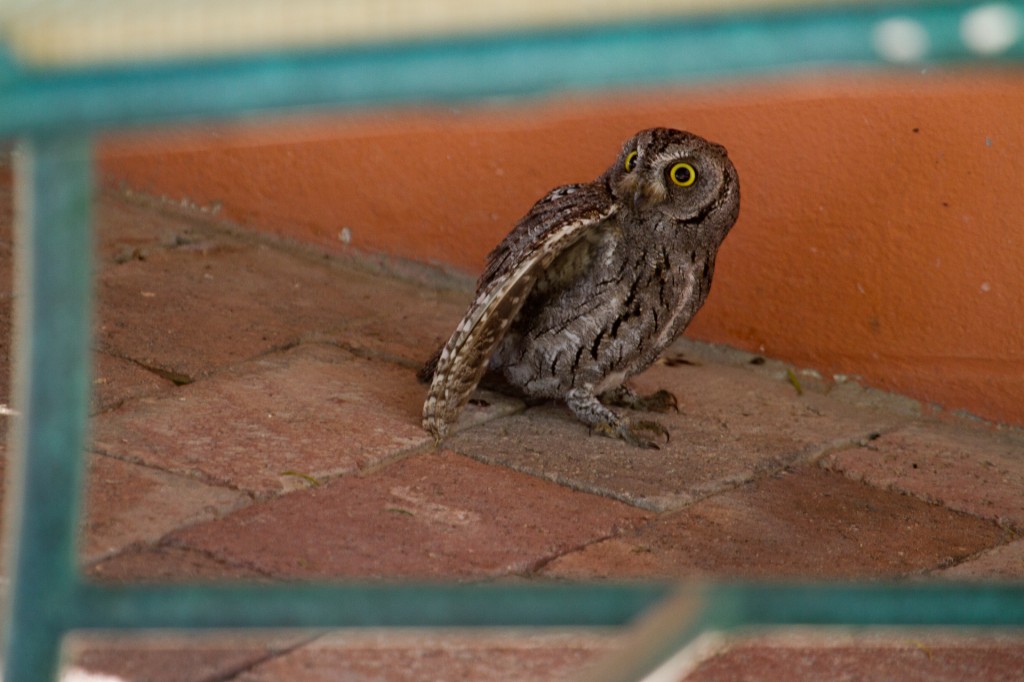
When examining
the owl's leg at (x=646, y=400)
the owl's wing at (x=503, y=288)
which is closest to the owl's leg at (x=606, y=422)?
the owl's leg at (x=646, y=400)

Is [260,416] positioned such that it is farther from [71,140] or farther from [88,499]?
[71,140]

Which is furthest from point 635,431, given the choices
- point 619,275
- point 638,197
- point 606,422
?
point 638,197

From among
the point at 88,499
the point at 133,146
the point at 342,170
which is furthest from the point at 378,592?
the point at 133,146

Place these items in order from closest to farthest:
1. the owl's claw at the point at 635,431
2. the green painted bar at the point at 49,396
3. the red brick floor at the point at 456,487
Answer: the green painted bar at the point at 49,396 < the red brick floor at the point at 456,487 < the owl's claw at the point at 635,431

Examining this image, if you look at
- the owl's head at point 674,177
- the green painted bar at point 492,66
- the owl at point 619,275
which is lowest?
the owl at point 619,275

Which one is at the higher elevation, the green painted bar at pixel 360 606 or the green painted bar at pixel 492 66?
the green painted bar at pixel 492 66

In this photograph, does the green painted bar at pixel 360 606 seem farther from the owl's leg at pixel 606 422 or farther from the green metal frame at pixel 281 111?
the owl's leg at pixel 606 422
